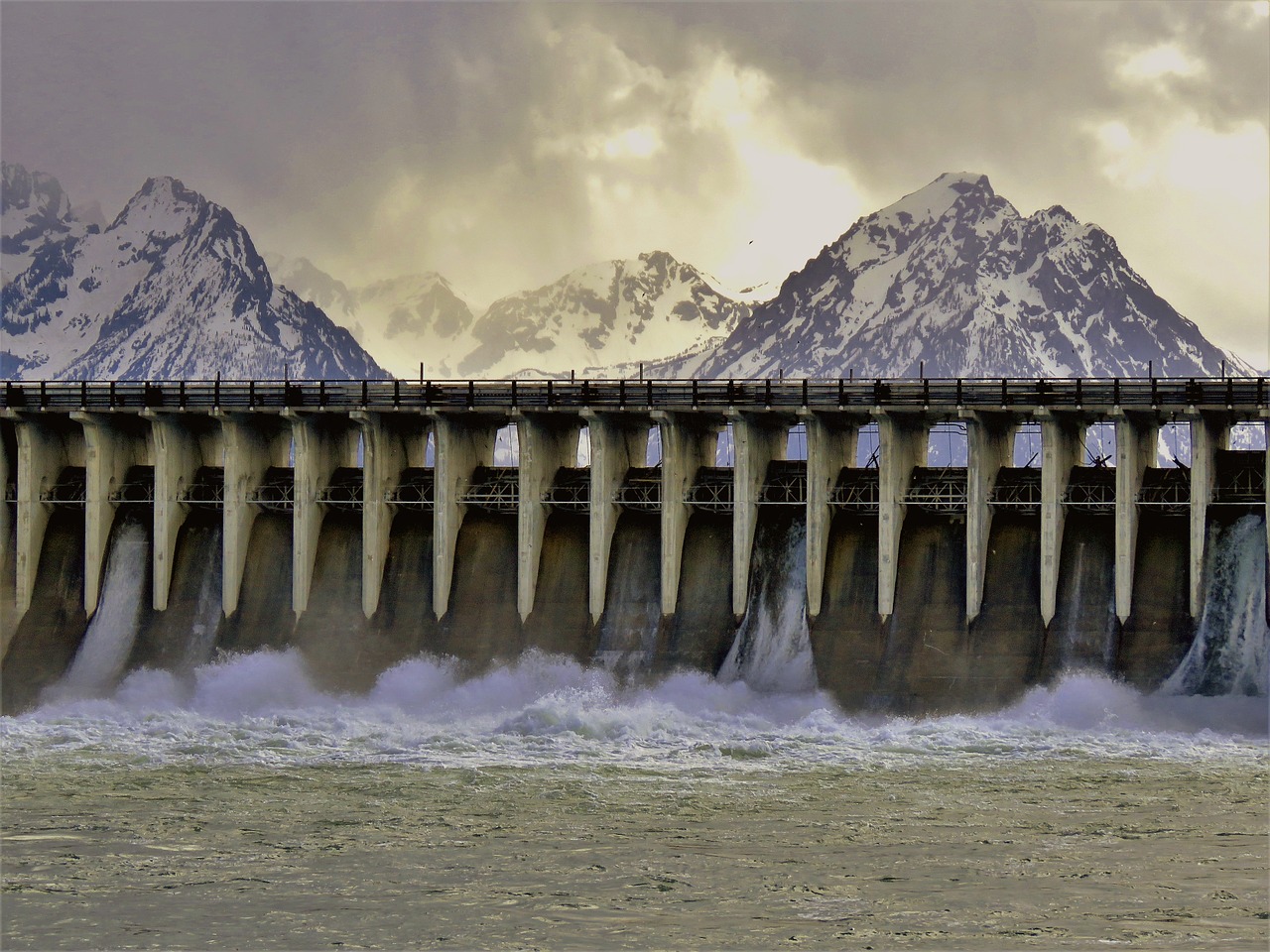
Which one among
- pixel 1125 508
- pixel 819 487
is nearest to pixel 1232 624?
pixel 1125 508

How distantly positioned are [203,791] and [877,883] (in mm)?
20405

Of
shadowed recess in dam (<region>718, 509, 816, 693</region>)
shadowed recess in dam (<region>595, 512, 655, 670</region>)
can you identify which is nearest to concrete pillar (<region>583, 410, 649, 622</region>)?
shadowed recess in dam (<region>595, 512, 655, 670</region>)

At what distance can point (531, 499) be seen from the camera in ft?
228

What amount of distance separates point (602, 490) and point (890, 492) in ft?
34.9

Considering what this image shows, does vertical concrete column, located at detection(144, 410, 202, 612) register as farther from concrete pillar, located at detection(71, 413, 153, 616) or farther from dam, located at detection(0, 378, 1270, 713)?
concrete pillar, located at detection(71, 413, 153, 616)

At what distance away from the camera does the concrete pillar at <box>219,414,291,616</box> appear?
7156cm

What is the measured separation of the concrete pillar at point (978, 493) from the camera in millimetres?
64312

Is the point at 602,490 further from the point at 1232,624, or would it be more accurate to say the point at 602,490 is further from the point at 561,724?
the point at 1232,624

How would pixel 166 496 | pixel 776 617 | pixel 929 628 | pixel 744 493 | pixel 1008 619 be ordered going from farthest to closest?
pixel 166 496 < pixel 744 493 < pixel 776 617 < pixel 929 628 < pixel 1008 619

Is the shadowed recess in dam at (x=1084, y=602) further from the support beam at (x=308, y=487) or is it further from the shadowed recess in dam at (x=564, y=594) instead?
the support beam at (x=308, y=487)

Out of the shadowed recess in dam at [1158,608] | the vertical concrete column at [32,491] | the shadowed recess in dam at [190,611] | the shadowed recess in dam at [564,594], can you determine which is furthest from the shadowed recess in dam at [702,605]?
the vertical concrete column at [32,491]

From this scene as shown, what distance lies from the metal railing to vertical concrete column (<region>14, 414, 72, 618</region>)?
1.19 metres

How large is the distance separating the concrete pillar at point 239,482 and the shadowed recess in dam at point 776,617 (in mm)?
19490

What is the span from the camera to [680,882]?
3850 cm
